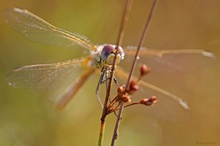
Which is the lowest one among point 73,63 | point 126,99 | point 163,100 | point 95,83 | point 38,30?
point 95,83

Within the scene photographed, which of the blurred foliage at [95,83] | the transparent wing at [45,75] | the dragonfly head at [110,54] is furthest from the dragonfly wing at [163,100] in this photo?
the dragonfly head at [110,54]

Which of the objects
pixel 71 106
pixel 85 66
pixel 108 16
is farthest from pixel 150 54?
pixel 108 16

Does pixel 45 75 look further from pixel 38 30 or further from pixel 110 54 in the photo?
pixel 110 54

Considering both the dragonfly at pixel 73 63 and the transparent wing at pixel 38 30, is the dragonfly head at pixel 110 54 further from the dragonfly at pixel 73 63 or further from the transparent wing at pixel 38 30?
the transparent wing at pixel 38 30

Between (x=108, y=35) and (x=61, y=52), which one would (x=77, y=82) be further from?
(x=108, y=35)

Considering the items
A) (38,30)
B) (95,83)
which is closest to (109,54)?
(38,30)
